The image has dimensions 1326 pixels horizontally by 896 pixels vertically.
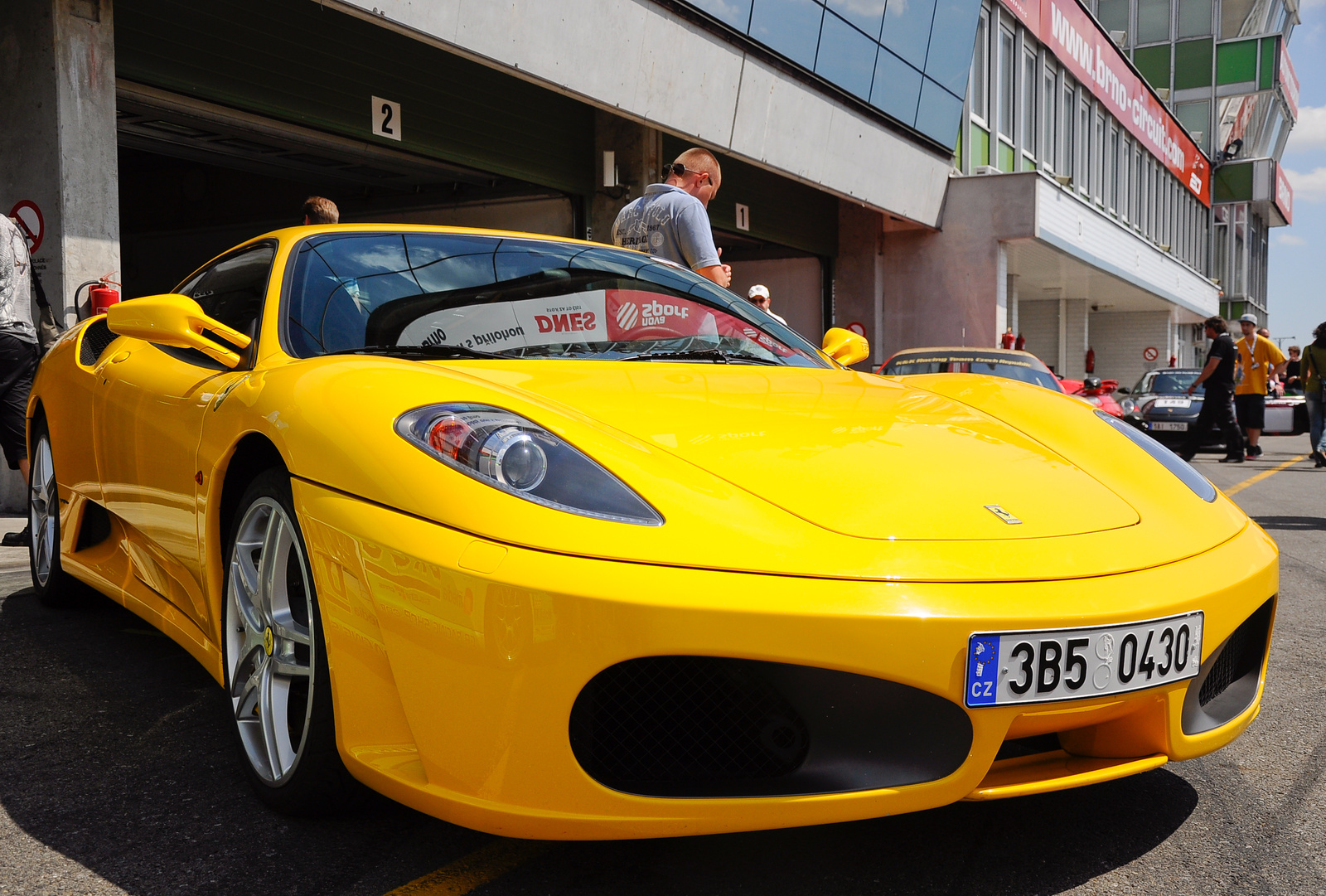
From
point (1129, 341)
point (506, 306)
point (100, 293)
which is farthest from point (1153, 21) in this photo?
point (506, 306)

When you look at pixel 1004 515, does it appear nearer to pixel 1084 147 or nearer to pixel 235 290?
pixel 235 290

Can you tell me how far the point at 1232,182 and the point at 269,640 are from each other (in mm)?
48111

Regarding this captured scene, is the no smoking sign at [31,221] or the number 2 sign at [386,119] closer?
the no smoking sign at [31,221]

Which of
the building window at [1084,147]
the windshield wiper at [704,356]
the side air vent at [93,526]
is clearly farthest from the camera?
the building window at [1084,147]

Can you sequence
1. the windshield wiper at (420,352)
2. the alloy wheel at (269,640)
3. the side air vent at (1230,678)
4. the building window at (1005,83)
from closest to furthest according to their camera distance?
1. the side air vent at (1230,678)
2. the alloy wheel at (269,640)
3. the windshield wiper at (420,352)
4. the building window at (1005,83)

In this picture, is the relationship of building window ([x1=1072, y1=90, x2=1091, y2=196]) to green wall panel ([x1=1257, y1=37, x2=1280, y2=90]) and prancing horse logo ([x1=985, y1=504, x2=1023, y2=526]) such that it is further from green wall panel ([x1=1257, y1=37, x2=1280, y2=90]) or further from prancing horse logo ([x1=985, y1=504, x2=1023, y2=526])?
prancing horse logo ([x1=985, y1=504, x2=1023, y2=526])

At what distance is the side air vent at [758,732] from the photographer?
1.61 meters

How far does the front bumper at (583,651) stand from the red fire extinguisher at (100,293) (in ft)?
18.4

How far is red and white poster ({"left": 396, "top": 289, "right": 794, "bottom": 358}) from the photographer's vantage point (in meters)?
2.54

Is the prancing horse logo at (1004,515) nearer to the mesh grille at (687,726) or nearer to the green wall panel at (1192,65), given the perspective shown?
the mesh grille at (687,726)

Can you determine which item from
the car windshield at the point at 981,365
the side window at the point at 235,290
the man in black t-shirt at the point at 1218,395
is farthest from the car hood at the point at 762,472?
the man in black t-shirt at the point at 1218,395

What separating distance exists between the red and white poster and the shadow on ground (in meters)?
1.01

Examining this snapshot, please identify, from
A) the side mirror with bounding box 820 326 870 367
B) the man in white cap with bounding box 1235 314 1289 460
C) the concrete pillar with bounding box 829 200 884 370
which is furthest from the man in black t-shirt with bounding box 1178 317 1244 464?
the side mirror with bounding box 820 326 870 367

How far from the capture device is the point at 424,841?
1.94 metres
